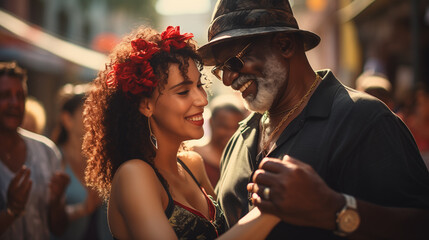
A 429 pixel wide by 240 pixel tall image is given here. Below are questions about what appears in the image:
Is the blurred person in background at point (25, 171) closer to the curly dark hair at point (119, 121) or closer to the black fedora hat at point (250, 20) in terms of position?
the curly dark hair at point (119, 121)

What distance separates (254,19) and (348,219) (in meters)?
1.36

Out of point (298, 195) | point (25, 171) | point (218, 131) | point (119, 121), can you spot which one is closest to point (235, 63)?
point (119, 121)

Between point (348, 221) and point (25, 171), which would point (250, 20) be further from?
point (25, 171)

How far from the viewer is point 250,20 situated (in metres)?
2.60

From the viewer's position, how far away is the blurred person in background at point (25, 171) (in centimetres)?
383

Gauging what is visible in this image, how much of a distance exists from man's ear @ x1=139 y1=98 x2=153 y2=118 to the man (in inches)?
21.1

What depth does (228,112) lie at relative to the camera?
5.87 metres

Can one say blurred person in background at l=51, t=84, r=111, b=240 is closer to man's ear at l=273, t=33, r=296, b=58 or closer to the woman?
the woman

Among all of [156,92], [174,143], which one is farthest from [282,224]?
[156,92]

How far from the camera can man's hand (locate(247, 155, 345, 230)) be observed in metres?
1.94

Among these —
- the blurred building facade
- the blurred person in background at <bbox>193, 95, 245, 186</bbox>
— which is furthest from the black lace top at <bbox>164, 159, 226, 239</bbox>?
the blurred person in background at <bbox>193, 95, 245, 186</bbox>

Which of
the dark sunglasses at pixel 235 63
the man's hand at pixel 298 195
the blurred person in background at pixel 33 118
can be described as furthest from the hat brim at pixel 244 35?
the blurred person in background at pixel 33 118

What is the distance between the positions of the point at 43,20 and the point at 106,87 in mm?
20135

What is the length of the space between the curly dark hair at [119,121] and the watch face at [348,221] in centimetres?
128
